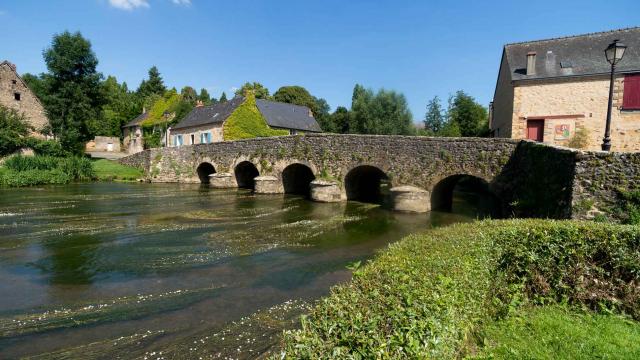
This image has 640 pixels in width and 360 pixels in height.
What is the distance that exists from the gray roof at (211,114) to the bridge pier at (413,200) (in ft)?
63.6

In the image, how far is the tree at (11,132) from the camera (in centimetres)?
2686

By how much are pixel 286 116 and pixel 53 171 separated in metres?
19.2

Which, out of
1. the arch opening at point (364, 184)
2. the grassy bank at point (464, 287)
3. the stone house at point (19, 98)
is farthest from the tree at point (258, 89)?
the grassy bank at point (464, 287)

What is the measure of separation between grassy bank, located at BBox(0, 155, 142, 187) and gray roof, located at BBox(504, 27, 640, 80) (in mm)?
28717

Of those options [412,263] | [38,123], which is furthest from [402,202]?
[38,123]

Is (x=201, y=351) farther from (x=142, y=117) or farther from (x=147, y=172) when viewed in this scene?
(x=142, y=117)

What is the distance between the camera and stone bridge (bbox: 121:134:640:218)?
8289mm

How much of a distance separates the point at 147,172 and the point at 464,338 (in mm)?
30541

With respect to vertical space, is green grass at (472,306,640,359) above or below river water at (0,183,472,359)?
above

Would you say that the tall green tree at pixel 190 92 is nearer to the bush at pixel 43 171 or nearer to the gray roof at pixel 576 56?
the bush at pixel 43 171

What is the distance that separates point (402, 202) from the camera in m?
15.1

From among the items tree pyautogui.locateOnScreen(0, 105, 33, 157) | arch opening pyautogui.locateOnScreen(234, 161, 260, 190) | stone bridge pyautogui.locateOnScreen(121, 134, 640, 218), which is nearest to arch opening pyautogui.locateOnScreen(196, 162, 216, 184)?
stone bridge pyautogui.locateOnScreen(121, 134, 640, 218)

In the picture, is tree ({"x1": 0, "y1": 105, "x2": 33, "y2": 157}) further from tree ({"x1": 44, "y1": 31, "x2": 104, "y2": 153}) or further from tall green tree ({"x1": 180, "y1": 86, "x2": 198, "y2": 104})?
tall green tree ({"x1": 180, "y1": 86, "x2": 198, "y2": 104})

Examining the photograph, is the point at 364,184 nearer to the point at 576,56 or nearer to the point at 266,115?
the point at 576,56
